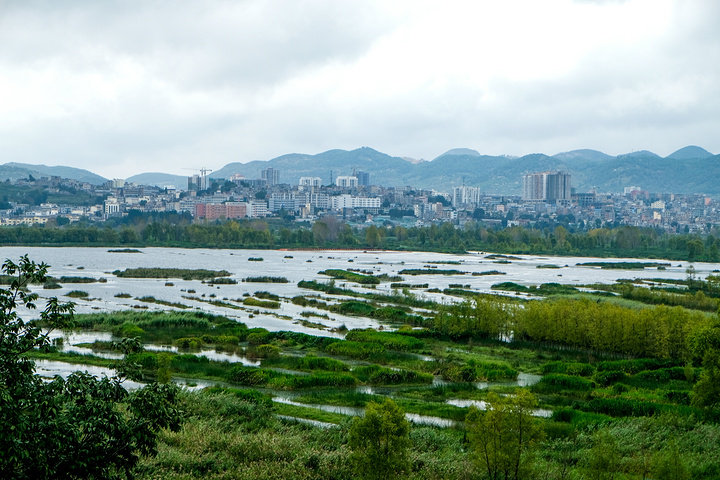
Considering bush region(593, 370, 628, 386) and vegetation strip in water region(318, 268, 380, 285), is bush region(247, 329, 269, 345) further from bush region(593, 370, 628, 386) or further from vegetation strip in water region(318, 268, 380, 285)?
vegetation strip in water region(318, 268, 380, 285)

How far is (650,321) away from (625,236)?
288 ft

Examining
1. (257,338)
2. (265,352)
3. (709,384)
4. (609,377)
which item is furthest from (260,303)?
(709,384)

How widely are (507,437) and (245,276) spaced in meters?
51.1

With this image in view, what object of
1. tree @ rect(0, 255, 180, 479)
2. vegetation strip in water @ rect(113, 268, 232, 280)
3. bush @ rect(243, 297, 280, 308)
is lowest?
bush @ rect(243, 297, 280, 308)

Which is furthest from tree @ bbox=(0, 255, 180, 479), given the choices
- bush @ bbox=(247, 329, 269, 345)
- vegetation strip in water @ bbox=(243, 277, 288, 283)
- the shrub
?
vegetation strip in water @ bbox=(243, 277, 288, 283)

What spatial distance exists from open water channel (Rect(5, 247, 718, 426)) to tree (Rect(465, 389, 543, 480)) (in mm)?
6165

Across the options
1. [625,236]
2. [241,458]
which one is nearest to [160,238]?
[625,236]

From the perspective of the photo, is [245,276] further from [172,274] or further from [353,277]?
[353,277]

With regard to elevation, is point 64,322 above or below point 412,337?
above

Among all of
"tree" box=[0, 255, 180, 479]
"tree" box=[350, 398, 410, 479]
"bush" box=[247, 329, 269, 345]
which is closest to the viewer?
"tree" box=[0, 255, 180, 479]

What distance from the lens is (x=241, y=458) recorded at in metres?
14.5

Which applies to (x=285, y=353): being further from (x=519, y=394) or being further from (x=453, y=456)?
(x=519, y=394)

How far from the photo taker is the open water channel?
36.0m

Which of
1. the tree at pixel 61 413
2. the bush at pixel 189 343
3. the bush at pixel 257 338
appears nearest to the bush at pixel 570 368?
the bush at pixel 257 338
